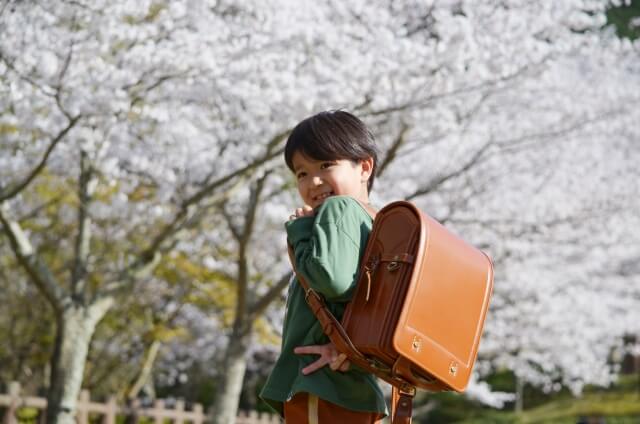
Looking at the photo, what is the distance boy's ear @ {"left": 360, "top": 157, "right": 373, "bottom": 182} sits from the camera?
Result: 2.66m

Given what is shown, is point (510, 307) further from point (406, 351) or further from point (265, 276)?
point (406, 351)

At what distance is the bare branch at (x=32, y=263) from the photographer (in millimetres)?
6488

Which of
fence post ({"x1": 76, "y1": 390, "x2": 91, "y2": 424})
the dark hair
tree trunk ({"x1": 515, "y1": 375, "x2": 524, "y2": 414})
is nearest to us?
the dark hair

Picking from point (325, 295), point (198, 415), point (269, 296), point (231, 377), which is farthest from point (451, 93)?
point (198, 415)

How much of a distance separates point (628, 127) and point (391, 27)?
4515mm

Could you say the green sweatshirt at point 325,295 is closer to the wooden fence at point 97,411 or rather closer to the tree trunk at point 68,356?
the tree trunk at point 68,356

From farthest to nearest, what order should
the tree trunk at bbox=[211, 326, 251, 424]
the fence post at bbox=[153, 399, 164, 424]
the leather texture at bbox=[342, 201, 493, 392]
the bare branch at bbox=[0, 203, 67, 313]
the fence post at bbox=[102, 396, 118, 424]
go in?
the fence post at bbox=[153, 399, 164, 424] < the fence post at bbox=[102, 396, 118, 424] < the tree trunk at bbox=[211, 326, 251, 424] < the bare branch at bbox=[0, 203, 67, 313] < the leather texture at bbox=[342, 201, 493, 392]

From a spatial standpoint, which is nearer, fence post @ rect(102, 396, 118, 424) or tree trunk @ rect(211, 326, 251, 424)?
tree trunk @ rect(211, 326, 251, 424)

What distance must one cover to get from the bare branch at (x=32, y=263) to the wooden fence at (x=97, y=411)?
3.03ft

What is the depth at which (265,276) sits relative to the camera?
9.47 metres

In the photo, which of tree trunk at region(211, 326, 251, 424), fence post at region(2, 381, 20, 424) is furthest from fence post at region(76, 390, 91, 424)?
tree trunk at region(211, 326, 251, 424)

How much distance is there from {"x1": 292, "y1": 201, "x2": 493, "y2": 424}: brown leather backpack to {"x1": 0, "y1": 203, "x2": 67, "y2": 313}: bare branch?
15.0ft

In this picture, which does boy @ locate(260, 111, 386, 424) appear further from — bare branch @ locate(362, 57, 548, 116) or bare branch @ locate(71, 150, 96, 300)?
bare branch @ locate(71, 150, 96, 300)

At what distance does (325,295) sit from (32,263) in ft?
15.4
